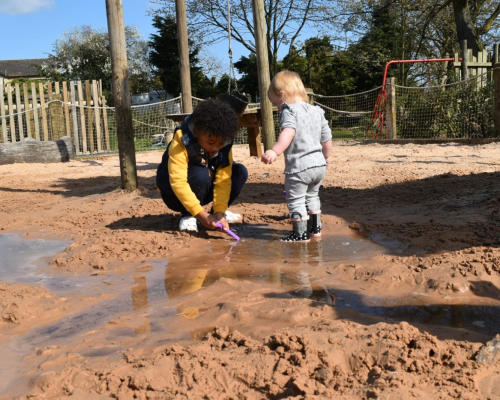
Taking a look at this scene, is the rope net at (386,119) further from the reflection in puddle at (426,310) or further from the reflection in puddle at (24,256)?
the reflection in puddle at (426,310)

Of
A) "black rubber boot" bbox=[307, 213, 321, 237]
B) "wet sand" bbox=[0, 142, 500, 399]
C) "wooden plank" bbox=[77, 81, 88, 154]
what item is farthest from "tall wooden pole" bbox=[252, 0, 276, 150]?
"wooden plank" bbox=[77, 81, 88, 154]

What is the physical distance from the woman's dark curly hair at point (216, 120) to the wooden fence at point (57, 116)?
10265 mm

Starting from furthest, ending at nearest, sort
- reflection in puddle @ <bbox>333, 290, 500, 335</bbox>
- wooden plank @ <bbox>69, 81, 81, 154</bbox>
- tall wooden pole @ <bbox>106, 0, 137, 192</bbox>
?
wooden plank @ <bbox>69, 81, 81, 154</bbox> < tall wooden pole @ <bbox>106, 0, 137, 192</bbox> < reflection in puddle @ <bbox>333, 290, 500, 335</bbox>

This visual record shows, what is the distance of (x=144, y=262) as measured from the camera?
385 cm

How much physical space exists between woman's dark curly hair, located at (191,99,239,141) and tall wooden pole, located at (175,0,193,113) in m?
6.43

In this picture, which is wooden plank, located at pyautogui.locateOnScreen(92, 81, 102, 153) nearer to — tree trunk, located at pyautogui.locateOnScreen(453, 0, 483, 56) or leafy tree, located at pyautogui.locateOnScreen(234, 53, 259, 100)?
tree trunk, located at pyautogui.locateOnScreen(453, 0, 483, 56)

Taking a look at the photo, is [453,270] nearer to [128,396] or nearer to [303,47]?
[128,396]

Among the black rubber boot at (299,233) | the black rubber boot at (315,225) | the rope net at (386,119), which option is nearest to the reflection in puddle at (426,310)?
the black rubber boot at (299,233)

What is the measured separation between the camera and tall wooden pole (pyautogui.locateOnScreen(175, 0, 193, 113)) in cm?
1038

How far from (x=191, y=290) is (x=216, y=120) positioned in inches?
55.8

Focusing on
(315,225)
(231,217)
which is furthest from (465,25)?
(315,225)

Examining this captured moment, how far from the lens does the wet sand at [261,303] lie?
6.34 ft

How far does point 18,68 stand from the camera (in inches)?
2154

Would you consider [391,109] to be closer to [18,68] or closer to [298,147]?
[298,147]
